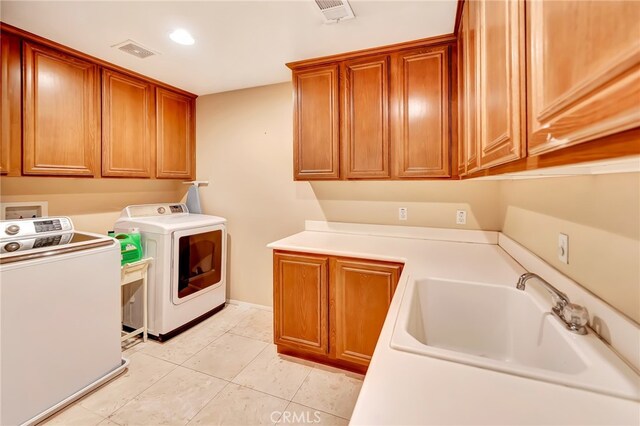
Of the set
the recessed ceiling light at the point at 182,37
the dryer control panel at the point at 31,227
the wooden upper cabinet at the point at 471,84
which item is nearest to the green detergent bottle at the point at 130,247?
the dryer control panel at the point at 31,227

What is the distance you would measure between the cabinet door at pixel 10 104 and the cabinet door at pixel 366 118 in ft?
7.30

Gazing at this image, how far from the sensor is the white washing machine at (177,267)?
7.84 feet

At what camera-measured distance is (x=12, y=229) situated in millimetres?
1673

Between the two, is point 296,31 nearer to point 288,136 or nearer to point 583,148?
point 288,136

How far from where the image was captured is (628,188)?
2.46 ft

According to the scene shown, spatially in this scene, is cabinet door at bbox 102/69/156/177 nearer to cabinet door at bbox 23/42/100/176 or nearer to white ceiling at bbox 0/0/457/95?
cabinet door at bbox 23/42/100/176

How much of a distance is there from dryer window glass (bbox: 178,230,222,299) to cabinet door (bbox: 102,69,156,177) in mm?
829

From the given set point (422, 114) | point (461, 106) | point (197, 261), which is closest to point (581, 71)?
point (461, 106)

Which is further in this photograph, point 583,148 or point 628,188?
point 628,188

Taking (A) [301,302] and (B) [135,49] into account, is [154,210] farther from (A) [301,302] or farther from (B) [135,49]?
(A) [301,302]

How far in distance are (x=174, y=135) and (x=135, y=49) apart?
0.98 m

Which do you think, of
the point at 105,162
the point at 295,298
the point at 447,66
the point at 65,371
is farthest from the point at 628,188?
the point at 105,162

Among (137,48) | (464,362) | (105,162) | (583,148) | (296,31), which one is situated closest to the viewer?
(583,148)

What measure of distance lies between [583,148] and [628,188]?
52cm
